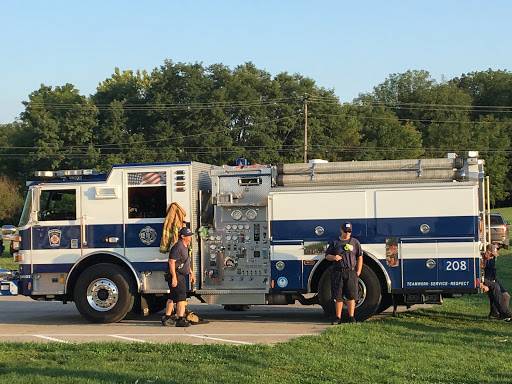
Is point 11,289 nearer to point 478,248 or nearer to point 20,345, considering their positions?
point 20,345

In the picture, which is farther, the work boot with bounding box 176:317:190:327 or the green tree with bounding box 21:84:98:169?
the green tree with bounding box 21:84:98:169

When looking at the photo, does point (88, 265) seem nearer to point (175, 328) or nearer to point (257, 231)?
point (175, 328)

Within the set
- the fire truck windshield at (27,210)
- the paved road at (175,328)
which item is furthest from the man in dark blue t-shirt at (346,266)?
the fire truck windshield at (27,210)

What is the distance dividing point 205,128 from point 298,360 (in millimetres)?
60988

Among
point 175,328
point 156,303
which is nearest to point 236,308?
point 156,303

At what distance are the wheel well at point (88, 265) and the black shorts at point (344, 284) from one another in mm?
3873

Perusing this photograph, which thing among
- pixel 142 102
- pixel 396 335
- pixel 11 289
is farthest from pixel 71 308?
pixel 142 102

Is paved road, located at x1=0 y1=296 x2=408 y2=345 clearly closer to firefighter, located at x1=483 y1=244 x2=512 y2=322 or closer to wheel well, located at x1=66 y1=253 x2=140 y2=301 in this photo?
wheel well, located at x1=66 y1=253 x2=140 y2=301

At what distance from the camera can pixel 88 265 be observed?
14.0m

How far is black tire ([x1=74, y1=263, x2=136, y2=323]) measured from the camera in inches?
534

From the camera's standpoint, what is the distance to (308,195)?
1309 centimetres

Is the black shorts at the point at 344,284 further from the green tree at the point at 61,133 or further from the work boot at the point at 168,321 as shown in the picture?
the green tree at the point at 61,133

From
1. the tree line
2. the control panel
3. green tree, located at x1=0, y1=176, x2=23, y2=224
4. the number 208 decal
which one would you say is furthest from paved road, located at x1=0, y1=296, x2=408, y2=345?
the tree line

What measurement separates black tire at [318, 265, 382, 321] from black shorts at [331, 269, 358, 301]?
1.19ft
